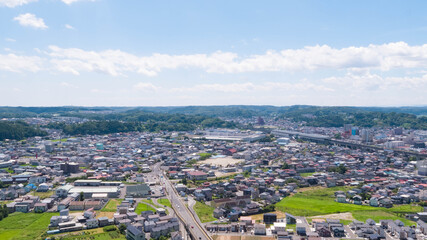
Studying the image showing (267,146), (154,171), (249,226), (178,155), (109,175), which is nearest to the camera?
(249,226)

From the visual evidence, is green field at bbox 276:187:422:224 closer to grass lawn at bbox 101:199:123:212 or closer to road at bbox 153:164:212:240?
road at bbox 153:164:212:240

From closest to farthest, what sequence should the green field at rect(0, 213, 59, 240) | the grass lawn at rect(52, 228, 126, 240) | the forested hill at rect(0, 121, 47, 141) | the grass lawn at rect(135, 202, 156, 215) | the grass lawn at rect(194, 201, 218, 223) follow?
the grass lawn at rect(52, 228, 126, 240) < the green field at rect(0, 213, 59, 240) < the grass lawn at rect(194, 201, 218, 223) < the grass lawn at rect(135, 202, 156, 215) < the forested hill at rect(0, 121, 47, 141)

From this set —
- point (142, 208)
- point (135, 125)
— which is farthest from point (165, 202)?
point (135, 125)

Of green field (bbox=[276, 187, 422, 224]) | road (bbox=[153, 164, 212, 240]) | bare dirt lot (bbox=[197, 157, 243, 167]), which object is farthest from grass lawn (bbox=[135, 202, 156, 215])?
bare dirt lot (bbox=[197, 157, 243, 167])

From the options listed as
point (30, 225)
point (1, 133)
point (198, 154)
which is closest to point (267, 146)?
point (198, 154)

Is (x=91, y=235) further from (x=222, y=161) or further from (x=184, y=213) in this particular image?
(x=222, y=161)

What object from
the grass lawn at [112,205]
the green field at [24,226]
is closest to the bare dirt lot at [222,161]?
the grass lawn at [112,205]

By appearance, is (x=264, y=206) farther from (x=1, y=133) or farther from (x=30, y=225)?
(x=1, y=133)
